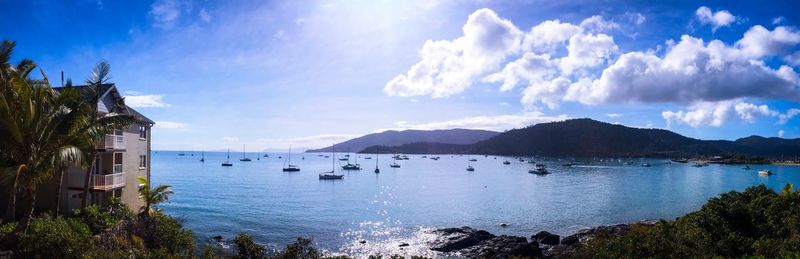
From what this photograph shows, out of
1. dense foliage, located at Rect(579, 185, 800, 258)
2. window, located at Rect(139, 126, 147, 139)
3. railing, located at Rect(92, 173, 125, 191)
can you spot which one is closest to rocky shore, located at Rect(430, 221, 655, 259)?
dense foliage, located at Rect(579, 185, 800, 258)

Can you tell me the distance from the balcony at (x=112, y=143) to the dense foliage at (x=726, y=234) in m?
25.8

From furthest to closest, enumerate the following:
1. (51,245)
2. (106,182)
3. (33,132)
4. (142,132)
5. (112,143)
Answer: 1. (142,132)
2. (112,143)
3. (106,182)
4. (51,245)
5. (33,132)

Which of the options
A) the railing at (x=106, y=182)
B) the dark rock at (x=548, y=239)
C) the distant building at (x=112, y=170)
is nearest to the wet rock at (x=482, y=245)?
the dark rock at (x=548, y=239)

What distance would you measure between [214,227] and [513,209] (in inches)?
1419

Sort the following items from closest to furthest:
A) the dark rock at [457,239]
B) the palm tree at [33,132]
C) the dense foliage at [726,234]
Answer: the dense foliage at [726,234] → the palm tree at [33,132] → the dark rock at [457,239]

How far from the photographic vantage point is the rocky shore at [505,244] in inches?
1265

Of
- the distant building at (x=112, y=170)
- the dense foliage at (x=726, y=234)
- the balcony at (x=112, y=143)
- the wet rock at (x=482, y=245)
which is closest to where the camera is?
the dense foliage at (x=726, y=234)

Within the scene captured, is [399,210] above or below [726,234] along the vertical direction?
below

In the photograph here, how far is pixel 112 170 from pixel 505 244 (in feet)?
90.4

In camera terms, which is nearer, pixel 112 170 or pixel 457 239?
pixel 112 170

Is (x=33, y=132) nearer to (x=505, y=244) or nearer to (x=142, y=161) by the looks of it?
(x=142, y=161)

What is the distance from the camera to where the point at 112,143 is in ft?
84.9

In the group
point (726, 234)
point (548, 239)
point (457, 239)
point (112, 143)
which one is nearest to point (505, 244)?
point (457, 239)

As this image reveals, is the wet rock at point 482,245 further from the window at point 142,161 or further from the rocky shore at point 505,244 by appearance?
the window at point 142,161
